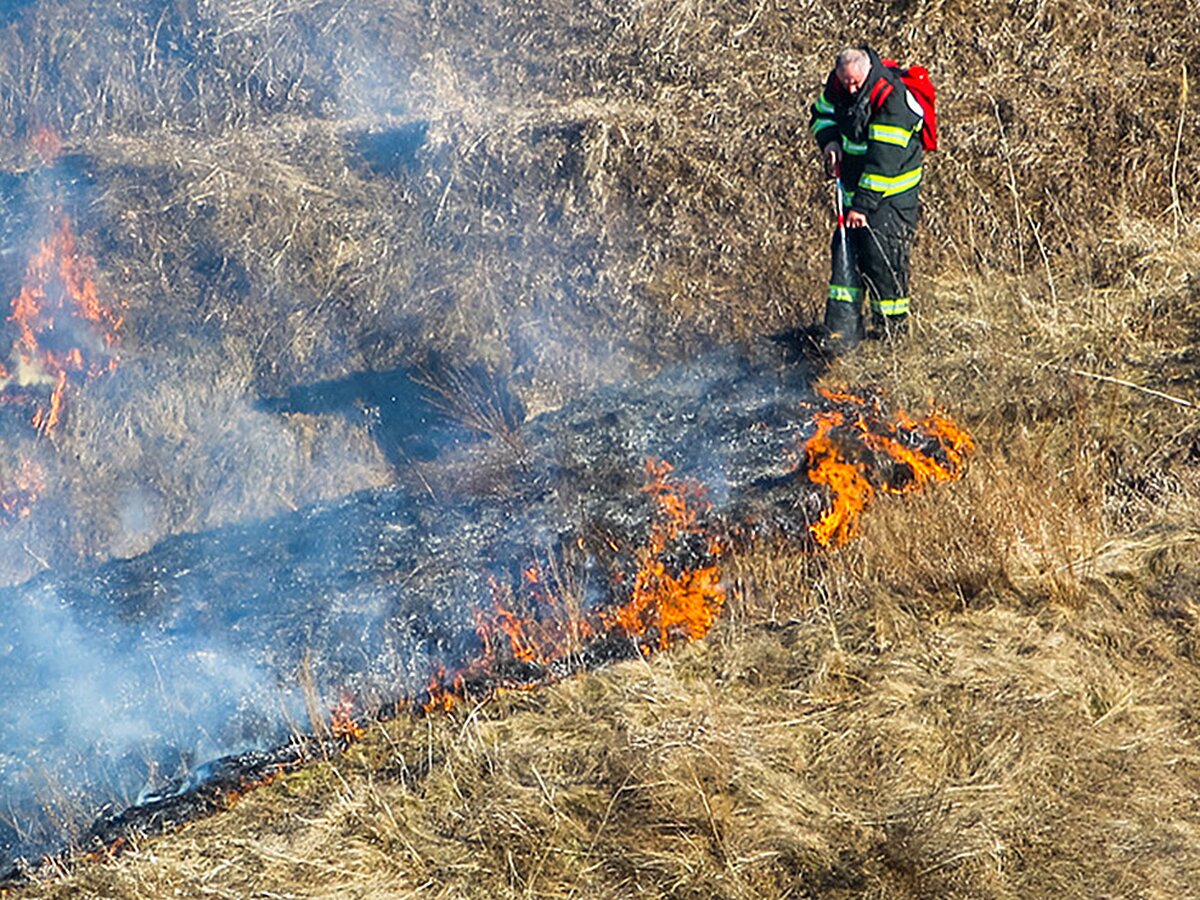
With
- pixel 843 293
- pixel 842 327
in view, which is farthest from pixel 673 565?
pixel 843 293

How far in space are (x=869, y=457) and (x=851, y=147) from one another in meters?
2.01

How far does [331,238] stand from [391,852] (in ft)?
19.8

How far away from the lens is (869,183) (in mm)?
6594

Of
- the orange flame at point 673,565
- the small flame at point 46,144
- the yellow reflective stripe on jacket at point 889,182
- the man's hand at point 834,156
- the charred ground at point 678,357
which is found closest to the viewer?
the charred ground at point 678,357

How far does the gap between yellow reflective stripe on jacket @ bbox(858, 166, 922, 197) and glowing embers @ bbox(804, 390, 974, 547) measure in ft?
4.56

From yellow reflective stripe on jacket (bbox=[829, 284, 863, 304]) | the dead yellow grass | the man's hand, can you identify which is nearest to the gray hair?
the man's hand

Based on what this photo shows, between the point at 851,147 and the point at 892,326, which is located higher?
the point at 851,147

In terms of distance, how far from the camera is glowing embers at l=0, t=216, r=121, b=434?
8.73 metres

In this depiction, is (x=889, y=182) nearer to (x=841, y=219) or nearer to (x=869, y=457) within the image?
(x=841, y=219)

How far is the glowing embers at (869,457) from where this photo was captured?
18.5 ft

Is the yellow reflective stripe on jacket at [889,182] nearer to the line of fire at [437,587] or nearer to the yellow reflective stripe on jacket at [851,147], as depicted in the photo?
the yellow reflective stripe on jacket at [851,147]

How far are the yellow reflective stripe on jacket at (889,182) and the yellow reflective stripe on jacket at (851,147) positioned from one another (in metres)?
0.14

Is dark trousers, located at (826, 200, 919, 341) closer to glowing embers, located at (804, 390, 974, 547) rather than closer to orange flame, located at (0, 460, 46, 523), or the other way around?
glowing embers, located at (804, 390, 974, 547)

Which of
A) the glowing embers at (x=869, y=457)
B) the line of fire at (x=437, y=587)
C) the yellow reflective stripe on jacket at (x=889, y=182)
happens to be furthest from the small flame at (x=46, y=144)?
the glowing embers at (x=869, y=457)
